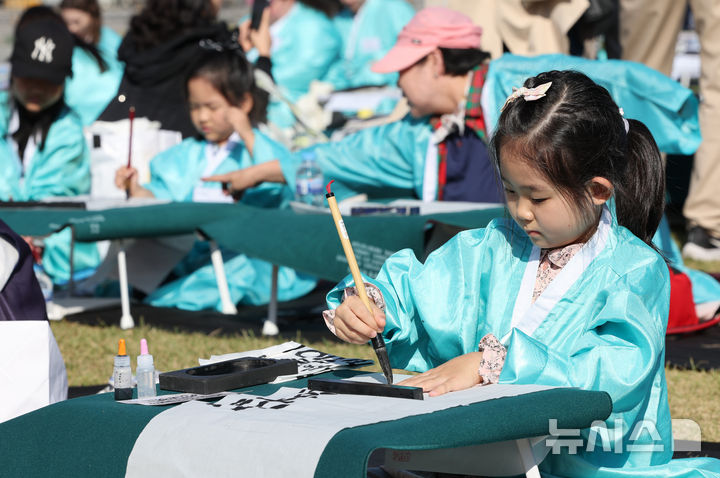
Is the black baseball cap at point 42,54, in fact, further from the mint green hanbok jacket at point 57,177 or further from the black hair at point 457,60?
the black hair at point 457,60

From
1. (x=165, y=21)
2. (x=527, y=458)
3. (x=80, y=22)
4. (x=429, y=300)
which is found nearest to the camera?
(x=527, y=458)

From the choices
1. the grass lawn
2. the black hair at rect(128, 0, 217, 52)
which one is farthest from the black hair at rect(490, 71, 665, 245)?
the black hair at rect(128, 0, 217, 52)

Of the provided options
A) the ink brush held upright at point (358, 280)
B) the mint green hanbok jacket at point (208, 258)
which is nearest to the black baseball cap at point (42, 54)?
the mint green hanbok jacket at point (208, 258)

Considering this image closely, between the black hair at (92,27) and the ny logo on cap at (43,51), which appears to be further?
the black hair at (92,27)

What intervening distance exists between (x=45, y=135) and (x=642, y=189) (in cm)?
475

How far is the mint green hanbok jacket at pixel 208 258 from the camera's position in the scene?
586 cm

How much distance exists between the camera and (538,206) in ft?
7.47

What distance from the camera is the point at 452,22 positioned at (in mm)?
5152

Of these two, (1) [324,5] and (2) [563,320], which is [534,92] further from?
(1) [324,5]

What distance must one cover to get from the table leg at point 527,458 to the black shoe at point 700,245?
4932 mm

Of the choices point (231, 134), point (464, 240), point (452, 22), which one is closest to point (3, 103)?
point (231, 134)

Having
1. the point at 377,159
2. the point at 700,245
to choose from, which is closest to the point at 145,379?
the point at 377,159

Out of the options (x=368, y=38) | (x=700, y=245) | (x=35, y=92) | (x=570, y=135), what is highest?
(x=368, y=38)

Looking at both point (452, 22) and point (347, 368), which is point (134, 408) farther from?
point (452, 22)
